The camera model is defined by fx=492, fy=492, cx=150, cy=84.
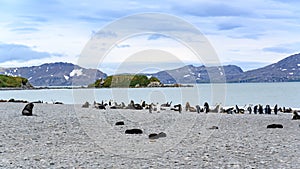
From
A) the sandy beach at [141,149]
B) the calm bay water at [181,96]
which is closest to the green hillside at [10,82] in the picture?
the calm bay water at [181,96]

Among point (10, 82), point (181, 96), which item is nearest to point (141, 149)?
point (181, 96)

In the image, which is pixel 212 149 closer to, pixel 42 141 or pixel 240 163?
pixel 240 163

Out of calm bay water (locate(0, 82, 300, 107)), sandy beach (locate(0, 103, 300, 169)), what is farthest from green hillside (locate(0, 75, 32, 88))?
sandy beach (locate(0, 103, 300, 169))

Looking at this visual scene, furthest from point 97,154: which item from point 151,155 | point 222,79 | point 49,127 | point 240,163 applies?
point 49,127

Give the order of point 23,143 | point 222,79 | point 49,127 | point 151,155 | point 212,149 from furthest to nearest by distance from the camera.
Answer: point 49,127 < point 222,79 < point 23,143 < point 212,149 < point 151,155

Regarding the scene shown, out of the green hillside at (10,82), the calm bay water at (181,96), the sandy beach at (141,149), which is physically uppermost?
the green hillside at (10,82)

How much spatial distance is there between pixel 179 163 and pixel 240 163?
1511mm

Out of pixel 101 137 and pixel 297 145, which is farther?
pixel 101 137

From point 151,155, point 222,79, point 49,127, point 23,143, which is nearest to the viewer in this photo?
point 151,155

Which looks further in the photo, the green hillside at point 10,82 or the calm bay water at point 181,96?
the green hillside at point 10,82

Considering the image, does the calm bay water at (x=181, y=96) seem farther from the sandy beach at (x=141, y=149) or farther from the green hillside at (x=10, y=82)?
the green hillside at (x=10, y=82)

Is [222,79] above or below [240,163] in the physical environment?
above

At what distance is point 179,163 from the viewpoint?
12.1 meters

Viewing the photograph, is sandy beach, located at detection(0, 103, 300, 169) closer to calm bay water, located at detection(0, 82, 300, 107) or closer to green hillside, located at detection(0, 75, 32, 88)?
calm bay water, located at detection(0, 82, 300, 107)
